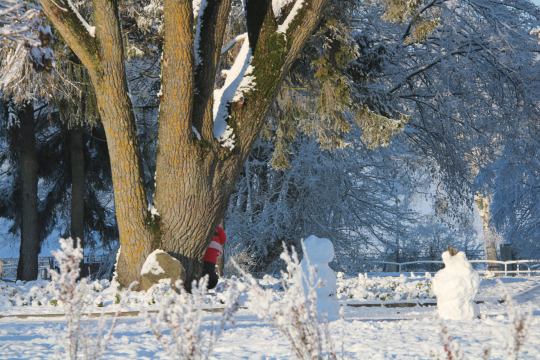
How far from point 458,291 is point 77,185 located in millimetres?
10671

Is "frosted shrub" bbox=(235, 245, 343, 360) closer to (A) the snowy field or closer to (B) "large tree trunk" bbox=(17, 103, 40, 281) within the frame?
(A) the snowy field

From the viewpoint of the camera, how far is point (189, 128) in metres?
6.86

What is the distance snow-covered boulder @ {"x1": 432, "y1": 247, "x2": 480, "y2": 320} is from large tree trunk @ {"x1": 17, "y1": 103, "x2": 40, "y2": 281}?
10797 mm

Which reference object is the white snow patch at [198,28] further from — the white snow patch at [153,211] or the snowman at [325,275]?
the snowman at [325,275]

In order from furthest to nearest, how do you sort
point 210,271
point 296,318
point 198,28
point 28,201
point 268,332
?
point 28,201
point 210,271
point 198,28
point 268,332
point 296,318

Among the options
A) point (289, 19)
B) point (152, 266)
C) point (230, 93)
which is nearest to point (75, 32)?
point (230, 93)

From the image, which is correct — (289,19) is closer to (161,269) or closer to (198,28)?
(198,28)

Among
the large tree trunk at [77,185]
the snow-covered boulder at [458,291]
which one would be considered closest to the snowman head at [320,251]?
the snow-covered boulder at [458,291]

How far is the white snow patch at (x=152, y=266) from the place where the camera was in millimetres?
6799

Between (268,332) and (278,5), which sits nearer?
(268,332)

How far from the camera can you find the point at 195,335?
2721 millimetres

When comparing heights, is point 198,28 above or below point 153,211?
above

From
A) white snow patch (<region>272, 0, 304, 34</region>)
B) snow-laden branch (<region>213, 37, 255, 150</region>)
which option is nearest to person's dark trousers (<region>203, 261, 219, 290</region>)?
snow-laden branch (<region>213, 37, 255, 150</region>)

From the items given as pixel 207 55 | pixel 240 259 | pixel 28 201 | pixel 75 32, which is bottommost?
pixel 240 259
